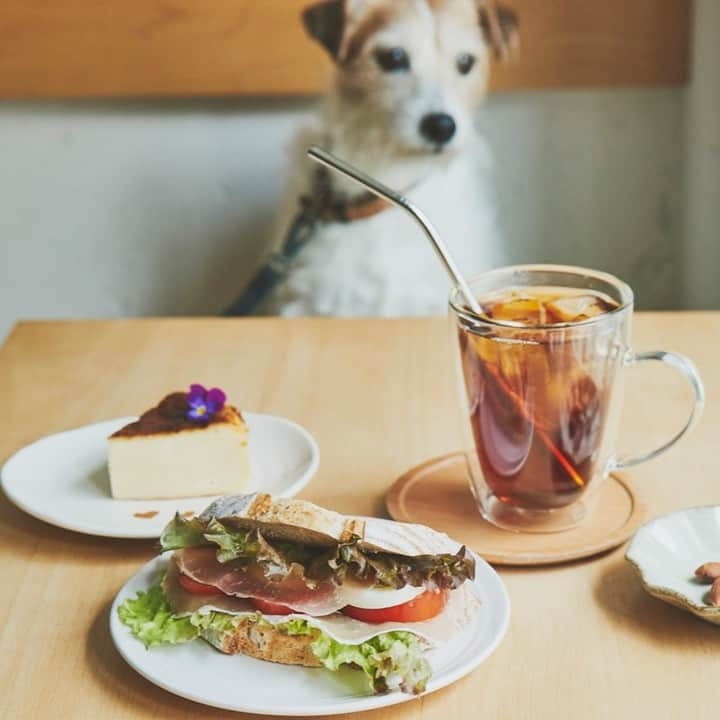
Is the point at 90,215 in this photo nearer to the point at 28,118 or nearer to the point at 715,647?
the point at 28,118

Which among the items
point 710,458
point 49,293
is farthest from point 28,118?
point 710,458

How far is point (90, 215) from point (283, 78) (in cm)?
47

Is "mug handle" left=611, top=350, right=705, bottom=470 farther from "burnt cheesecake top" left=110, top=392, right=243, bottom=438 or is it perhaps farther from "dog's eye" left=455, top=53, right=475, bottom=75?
"dog's eye" left=455, top=53, right=475, bottom=75

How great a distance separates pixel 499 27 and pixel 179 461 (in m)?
1.26

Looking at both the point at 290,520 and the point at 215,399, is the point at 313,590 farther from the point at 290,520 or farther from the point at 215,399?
the point at 215,399

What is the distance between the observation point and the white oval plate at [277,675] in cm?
68

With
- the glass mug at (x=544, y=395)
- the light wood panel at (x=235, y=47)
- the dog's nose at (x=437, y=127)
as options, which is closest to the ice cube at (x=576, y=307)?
the glass mug at (x=544, y=395)

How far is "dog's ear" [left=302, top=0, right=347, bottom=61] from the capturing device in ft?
6.29

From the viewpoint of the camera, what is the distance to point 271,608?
2.42 ft

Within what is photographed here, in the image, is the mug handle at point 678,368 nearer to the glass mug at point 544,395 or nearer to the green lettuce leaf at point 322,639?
the glass mug at point 544,395

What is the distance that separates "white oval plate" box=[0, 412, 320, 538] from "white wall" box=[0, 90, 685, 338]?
1.15 meters

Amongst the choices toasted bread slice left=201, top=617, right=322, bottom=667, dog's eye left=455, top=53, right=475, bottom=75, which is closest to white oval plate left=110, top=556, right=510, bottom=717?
toasted bread slice left=201, top=617, right=322, bottom=667

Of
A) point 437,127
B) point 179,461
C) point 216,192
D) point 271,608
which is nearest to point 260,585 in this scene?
point 271,608

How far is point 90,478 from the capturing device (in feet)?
3.29
